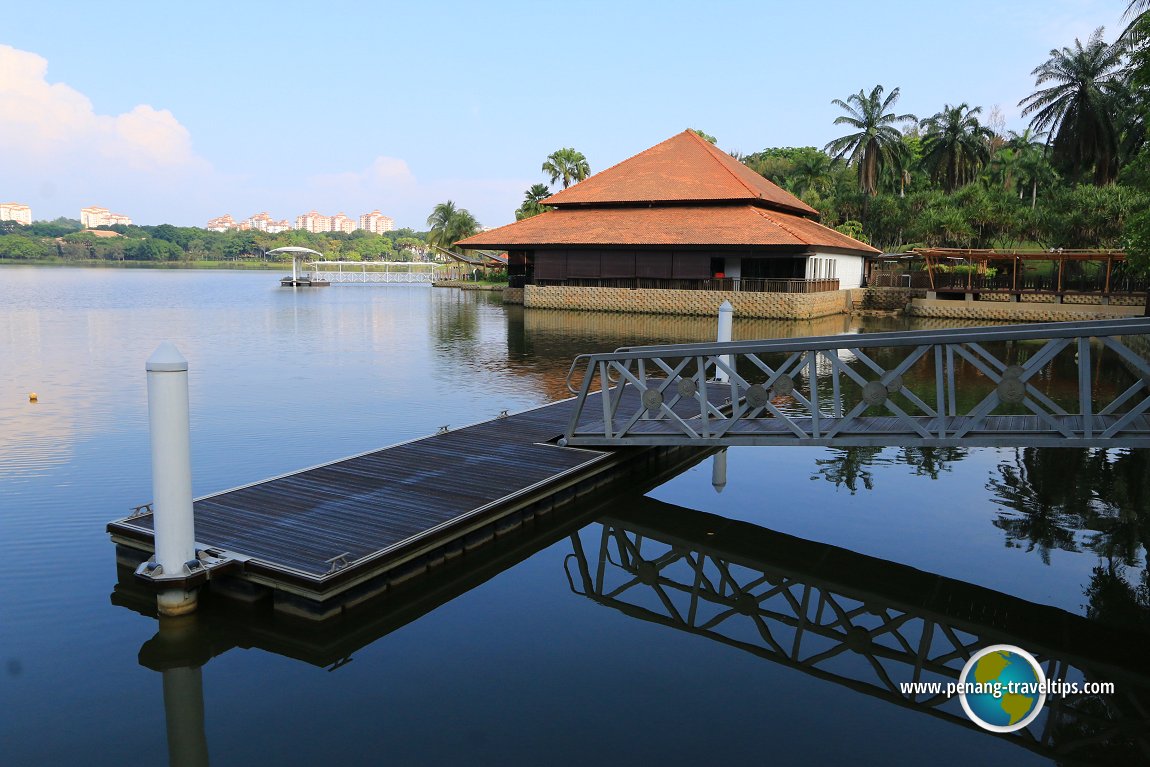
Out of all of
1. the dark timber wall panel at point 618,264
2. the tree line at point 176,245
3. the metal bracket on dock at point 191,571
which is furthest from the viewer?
the tree line at point 176,245

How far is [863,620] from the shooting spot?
8164 millimetres

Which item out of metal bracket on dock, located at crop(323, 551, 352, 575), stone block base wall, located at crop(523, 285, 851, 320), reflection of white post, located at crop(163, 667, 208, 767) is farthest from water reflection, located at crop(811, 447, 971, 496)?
stone block base wall, located at crop(523, 285, 851, 320)

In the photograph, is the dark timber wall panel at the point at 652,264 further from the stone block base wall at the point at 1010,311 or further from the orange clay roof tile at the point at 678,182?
the stone block base wall at the point at 1010,311

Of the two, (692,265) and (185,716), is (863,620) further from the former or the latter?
(692,265)

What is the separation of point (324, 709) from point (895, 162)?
6651 centimetres

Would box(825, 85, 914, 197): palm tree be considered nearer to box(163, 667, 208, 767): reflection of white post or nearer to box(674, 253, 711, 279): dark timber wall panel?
box(674, 253, 711, 279): dark timber wall panel

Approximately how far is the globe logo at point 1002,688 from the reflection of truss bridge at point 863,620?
3.8 inches

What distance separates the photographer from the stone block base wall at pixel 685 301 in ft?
132

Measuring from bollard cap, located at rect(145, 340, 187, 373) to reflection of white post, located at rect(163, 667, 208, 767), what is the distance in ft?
8.20

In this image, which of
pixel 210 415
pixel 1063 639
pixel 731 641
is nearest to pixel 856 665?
pixel 731 641

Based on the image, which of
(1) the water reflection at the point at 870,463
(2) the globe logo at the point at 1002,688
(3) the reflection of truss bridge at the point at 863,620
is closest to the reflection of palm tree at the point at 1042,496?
(1) the water reflection at the point at 870,463

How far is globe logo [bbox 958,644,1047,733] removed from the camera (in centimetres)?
645

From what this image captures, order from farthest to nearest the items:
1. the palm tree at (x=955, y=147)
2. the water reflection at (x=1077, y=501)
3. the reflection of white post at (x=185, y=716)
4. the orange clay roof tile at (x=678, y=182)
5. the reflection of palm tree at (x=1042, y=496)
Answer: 1. the palm tree at (x=955, y=147)
2. the orange clay roof tile at (x=678, y=182)
3. the reflection of palm tree at (x=1042, y=496)
4. the water reflection at (x=1077, y=501)
5. the reflection of white post at (x=185, y=716)

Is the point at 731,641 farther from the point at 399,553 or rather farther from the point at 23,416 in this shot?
the point at 23,416
